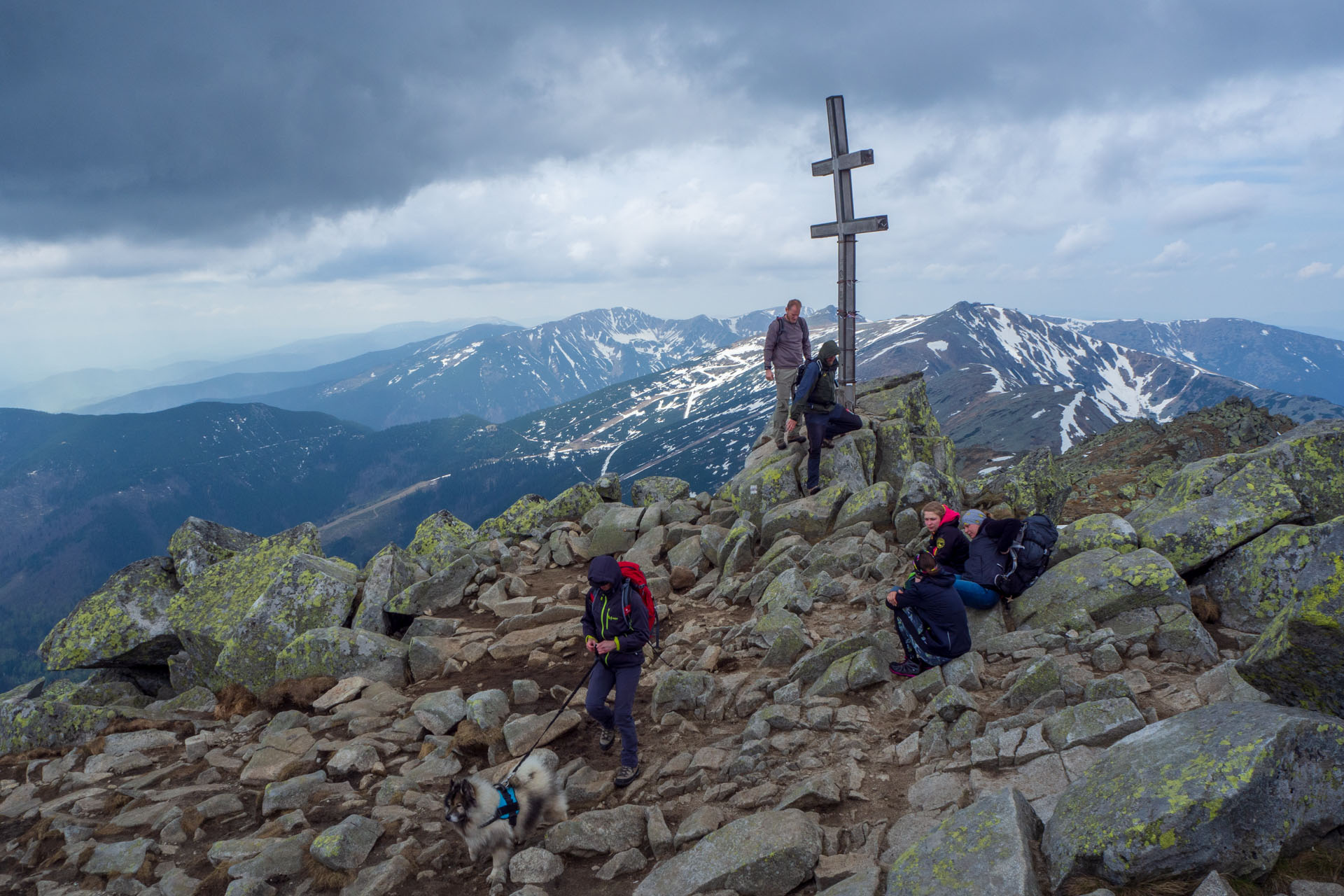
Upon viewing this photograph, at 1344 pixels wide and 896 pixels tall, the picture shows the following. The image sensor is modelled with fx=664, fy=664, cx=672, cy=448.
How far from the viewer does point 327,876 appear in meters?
9.09

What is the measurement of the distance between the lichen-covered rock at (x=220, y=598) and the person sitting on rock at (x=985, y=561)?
1701cm

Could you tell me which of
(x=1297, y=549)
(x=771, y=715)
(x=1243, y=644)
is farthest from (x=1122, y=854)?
(x=1297, y=549)

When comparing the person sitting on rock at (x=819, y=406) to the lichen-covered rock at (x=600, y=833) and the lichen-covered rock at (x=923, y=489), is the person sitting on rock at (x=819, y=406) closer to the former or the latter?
the lichen-covered rock at (x=923, y=489)

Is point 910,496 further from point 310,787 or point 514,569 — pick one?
point 310,787

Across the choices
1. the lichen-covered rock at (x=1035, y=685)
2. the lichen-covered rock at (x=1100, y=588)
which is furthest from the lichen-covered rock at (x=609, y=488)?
the lichen-covered rock at (x=1035, y=685)

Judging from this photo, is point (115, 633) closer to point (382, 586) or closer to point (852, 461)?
point (382, 586)

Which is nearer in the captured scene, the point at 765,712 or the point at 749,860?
the point at 749,860

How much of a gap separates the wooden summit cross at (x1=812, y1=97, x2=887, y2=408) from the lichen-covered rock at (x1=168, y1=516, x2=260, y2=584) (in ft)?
65.2

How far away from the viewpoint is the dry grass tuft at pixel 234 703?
15.0m

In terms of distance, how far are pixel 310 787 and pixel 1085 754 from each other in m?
11.6

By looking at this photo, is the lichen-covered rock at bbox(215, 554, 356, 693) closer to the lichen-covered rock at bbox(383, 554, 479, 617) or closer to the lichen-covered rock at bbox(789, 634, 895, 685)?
the lichen-covered rock at bbox(383, 554, 479, 617)

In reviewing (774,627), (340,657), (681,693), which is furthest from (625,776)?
(340,657)

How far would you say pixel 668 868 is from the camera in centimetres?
773

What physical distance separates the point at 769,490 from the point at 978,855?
13.4m
